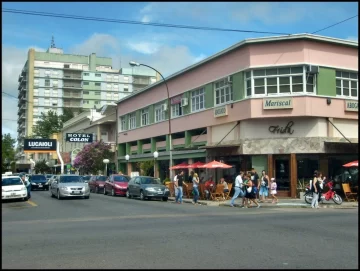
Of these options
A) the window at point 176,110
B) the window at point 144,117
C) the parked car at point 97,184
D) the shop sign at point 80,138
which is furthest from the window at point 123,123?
the parked car at point 97,184

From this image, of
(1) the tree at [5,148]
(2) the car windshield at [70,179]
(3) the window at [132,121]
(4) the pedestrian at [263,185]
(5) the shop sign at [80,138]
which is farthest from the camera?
(5) the shop sign at [80,138]

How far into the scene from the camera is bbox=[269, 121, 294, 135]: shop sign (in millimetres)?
28156

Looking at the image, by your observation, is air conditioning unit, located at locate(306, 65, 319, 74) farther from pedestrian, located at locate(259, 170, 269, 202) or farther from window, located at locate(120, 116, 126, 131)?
window, located at locate(120, 116, 126, 131)

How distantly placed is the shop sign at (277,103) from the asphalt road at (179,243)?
1346 cm

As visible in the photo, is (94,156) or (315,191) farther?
(94,156)

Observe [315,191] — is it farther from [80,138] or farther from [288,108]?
[80,138]

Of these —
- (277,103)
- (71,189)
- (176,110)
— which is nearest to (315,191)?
(277,103)

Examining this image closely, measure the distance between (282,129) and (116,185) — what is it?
12186 millimetres

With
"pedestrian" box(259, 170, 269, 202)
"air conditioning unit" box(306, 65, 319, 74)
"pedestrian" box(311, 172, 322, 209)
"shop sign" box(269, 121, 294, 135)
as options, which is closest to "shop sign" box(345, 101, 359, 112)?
"air conditioning unit" box(306, 65, 319, 74)

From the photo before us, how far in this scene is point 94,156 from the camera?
53.2 meters

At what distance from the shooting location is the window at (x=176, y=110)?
3876 cm

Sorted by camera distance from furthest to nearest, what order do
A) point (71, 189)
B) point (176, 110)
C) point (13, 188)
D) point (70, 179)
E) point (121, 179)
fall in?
point (176, 110), point (121, 179), point (70, 179), point (71, 189), point (13, 188)

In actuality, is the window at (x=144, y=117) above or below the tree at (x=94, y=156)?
above

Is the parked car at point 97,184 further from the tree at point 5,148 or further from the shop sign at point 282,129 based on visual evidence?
the tree at point 5,148
